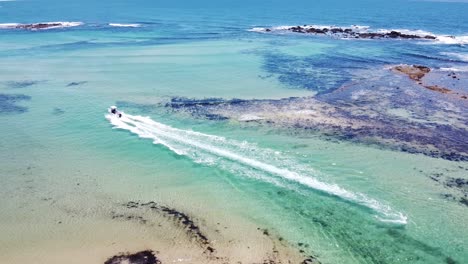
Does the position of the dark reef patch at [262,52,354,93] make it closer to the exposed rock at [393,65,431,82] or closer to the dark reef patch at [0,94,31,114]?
the exposed rock at [393,65,431,82]

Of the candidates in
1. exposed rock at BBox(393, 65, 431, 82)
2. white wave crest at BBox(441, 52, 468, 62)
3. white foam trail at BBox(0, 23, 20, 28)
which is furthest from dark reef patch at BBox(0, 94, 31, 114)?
white foam trail at BBox(0, 23, 20, 28)

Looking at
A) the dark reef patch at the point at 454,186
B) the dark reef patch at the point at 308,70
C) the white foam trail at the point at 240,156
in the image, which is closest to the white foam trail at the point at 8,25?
the dark reef patch at the point at 308,70

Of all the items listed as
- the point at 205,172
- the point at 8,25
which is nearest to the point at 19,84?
the point at 205,172

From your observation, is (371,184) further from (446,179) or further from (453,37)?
(453,37)

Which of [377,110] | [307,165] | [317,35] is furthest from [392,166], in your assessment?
[317,35]

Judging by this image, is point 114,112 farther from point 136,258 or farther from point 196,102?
point 136,258
